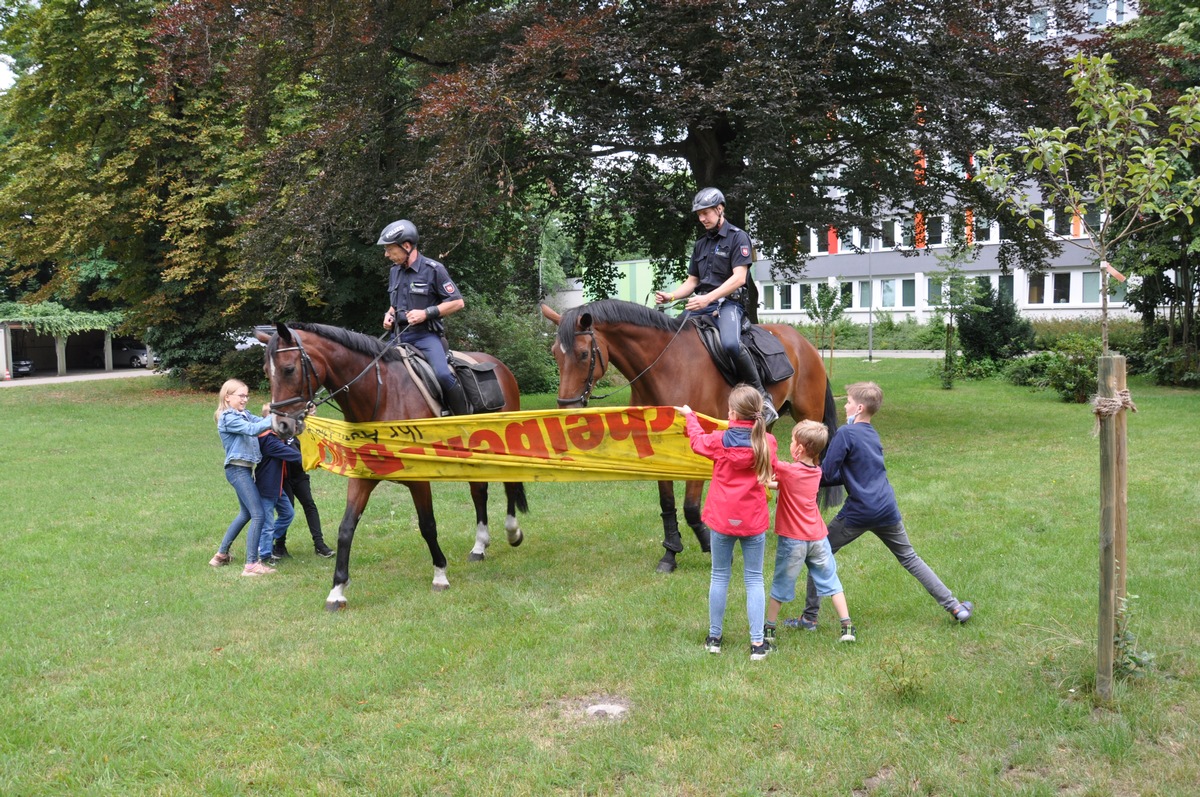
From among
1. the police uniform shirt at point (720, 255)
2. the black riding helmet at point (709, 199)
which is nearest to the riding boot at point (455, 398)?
the police uniform shirt at point (720, 255)

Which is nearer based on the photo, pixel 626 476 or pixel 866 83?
pixel 626 476

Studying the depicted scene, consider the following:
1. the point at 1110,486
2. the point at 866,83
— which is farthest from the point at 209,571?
the point at 866,83

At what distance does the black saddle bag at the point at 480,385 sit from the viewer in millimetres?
8469

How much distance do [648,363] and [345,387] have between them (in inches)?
103

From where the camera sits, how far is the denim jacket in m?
8.21

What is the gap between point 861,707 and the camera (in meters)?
4.89

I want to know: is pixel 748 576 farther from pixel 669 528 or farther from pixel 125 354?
pixel 125 354

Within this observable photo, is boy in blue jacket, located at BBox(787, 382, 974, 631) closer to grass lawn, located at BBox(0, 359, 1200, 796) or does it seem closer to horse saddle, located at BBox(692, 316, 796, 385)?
grass lawn, located at BBox(0, 359, 1200, 796)

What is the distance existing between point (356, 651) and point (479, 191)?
10296 millimetres

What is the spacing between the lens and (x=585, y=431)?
289 inches

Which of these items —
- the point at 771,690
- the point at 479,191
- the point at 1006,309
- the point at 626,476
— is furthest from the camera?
the point at 1006,309

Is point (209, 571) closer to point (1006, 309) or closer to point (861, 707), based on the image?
point (861, 707)

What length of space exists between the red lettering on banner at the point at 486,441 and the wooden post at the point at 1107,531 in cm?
444

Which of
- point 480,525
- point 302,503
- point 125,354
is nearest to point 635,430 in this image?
point 480,525
